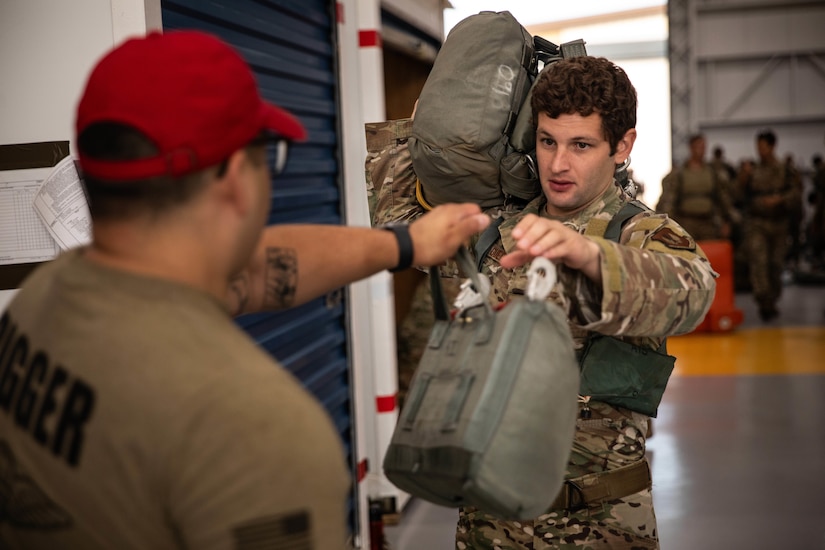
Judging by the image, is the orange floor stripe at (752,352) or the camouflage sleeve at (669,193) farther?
the camouflage sleeve at (669,193)

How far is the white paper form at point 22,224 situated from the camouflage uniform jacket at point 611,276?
2.90 feet

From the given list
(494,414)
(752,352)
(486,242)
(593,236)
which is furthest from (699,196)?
(494,414)

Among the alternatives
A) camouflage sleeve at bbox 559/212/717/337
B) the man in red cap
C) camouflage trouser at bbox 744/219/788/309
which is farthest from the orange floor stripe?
the man in red cap

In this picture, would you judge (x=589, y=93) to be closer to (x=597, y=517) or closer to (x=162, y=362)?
(x=597, y=517)

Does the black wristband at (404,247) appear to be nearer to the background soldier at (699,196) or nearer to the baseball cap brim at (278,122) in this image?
the baseball cap brim at (278,122)

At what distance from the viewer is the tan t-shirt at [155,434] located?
103cm

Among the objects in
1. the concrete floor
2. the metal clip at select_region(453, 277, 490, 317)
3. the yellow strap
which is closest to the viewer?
the metal clip at select_region(453, 277, 490, 317)

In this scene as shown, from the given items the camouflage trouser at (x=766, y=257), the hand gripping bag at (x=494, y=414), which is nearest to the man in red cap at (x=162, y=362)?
the hand gripping bag at (x=494, y=414)

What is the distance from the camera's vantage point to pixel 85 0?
91.9 inches

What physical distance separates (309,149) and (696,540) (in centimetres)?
285

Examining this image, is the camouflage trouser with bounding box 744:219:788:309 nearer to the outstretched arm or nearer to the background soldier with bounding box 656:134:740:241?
the background soldier with bounding box 656:134:740:241

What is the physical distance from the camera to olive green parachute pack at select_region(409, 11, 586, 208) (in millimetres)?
2350

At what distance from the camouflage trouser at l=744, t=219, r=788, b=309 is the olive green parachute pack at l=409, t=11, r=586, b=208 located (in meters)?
10.7

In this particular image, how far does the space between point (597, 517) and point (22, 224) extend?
160 cm
